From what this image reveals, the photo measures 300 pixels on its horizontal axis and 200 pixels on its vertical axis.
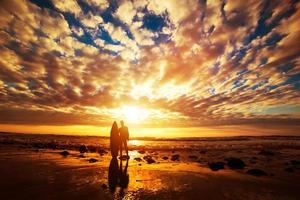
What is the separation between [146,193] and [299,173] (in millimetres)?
10060

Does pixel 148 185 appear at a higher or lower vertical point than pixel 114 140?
lower

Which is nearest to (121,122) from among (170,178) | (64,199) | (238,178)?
(170,178)

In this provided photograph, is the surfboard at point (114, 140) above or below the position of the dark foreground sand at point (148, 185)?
above

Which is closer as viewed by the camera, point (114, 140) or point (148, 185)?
point (148, 185)

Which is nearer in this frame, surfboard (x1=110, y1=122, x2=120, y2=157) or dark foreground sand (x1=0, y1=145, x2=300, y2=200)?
dark foreground sand (x1=0, y1=145, x2=300, y2=200)

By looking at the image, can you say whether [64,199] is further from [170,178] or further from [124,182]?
[170,178]

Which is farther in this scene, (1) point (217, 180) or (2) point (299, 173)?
(2) point (299, 173)

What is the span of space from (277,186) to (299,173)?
4527mm

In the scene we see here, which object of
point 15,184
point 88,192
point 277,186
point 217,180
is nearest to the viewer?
point 88,192

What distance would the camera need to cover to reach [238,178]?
1180 cm

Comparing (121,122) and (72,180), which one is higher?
(121,122)

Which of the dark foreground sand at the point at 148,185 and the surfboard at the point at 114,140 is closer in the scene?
the dark foreground sand at the point at 148,185

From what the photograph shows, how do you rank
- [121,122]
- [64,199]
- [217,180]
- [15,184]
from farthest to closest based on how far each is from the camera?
[121,122] < [217,180] < [15,184] < [64,199]

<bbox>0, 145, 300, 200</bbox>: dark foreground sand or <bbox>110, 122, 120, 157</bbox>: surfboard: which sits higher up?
<bbox>110, 122, 120, 157</bbox>: surfboard
